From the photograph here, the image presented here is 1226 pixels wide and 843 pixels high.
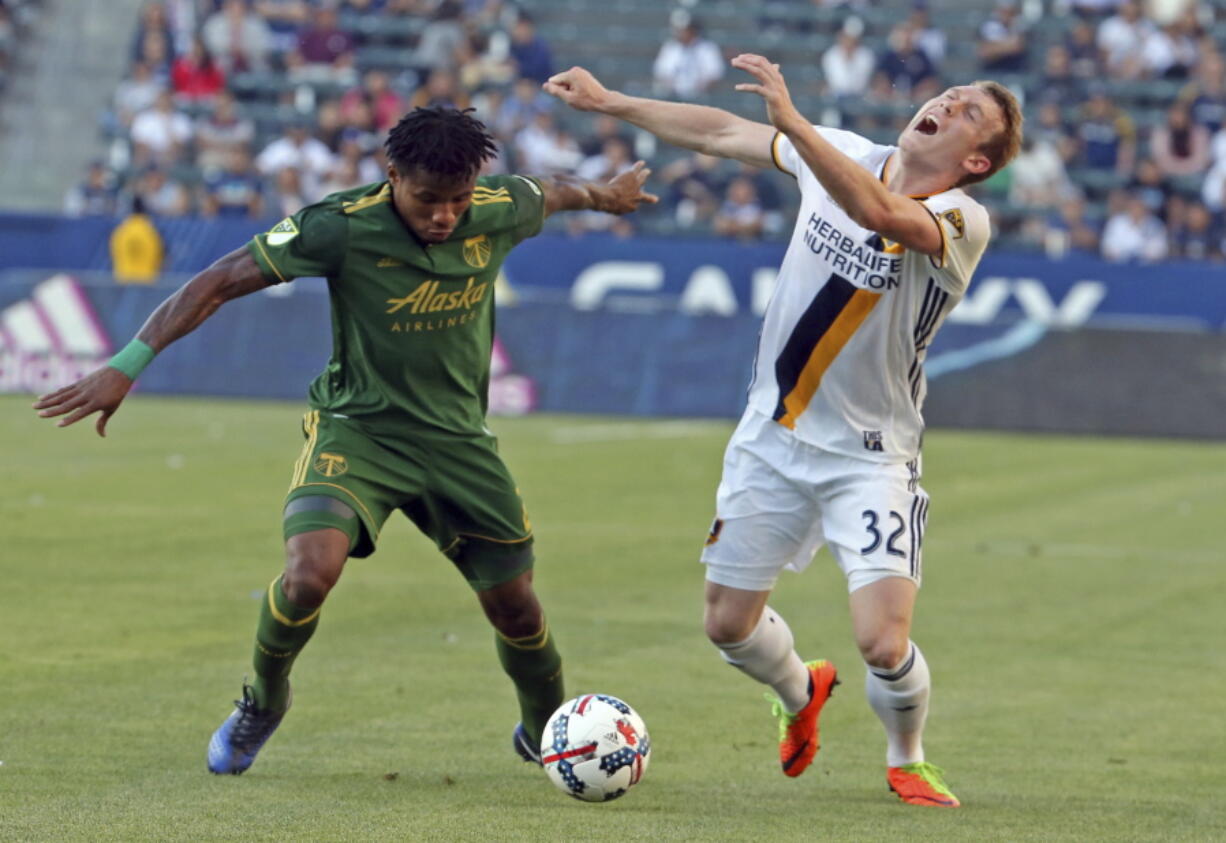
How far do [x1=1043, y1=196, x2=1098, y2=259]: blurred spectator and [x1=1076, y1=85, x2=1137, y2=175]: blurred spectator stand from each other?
0.92 meters

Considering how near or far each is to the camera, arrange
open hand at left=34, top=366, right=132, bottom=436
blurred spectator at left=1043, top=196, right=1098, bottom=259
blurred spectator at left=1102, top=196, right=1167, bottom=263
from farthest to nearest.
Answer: blurred spectator at left=1043, top=196, right=1098, bottom=259, blurred spectator at left=1102, top=196, right=1167, bottom=263, open hand at left=34, top=366, right=132, bottom=436

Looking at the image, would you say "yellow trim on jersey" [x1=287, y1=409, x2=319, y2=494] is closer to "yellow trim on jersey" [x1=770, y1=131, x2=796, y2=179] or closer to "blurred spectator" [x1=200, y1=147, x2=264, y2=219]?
"yellow trim on jersey" [x1=770, y1=131, x2=796, y2=179]

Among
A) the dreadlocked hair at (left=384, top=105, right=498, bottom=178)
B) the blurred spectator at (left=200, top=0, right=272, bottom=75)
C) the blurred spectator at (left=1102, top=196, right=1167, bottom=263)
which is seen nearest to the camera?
the dreadlocked hair at (left=384, top=105, right=498, bottom=178)

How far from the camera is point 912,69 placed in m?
25.3

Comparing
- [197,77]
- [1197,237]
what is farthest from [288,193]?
[1197,237]

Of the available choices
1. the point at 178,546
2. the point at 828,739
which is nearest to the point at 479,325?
the point at 828,739

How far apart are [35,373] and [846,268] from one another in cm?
1788

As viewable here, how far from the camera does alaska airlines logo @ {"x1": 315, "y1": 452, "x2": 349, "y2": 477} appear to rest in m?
6.57

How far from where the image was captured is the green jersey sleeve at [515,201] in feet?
22.2

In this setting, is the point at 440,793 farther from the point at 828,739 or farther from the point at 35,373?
the point at 35,373

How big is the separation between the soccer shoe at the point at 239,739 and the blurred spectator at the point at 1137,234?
19.0m

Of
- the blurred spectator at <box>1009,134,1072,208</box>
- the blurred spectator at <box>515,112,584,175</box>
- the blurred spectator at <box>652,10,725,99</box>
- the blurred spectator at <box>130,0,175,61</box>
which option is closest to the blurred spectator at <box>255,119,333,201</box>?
the blurred spectator at <box>515,112,584,175</box>

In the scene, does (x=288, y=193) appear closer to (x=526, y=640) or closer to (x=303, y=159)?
(x=303, y=159)

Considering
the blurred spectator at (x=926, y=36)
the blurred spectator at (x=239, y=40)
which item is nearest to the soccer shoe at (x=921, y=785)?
the blurred spectator at (x=926, y=36)
